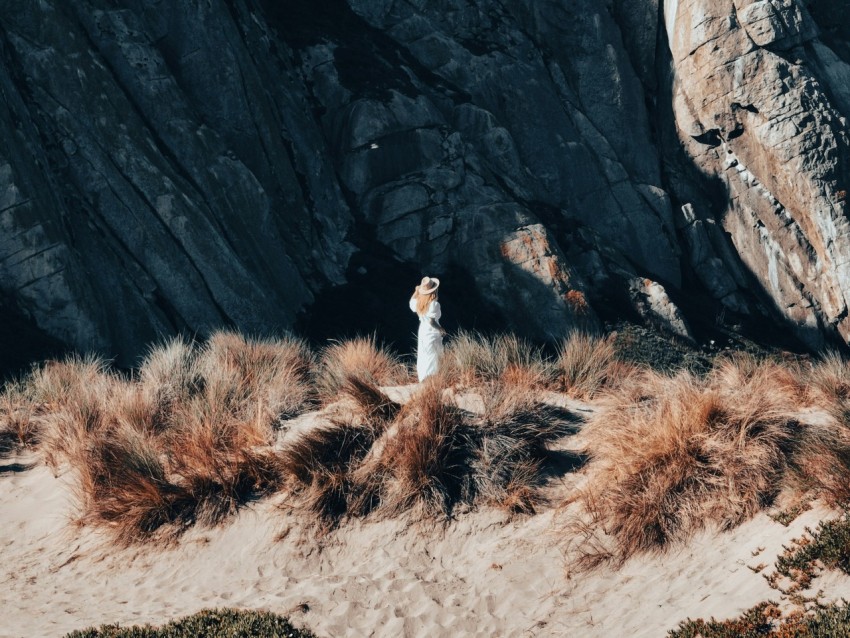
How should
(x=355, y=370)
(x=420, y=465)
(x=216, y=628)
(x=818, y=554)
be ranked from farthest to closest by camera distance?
(x=355, y=370) < (x=420, y=465) < (x=216, y=628) < (x=818, y=554)

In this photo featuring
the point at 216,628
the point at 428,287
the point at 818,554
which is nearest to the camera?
Result: the point at 818,554

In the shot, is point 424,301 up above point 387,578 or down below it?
above

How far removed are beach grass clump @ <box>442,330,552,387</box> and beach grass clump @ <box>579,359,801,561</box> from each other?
2.03 meters

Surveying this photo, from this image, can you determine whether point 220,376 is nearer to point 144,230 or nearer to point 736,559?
point 736,559

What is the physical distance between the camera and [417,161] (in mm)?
25906

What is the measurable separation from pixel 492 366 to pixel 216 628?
5.38 meters

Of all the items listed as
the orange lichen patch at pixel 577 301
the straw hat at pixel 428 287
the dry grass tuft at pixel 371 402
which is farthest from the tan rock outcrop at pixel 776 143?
the dry grass tuft at pixel 371 402

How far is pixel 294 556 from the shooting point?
27.3 feet

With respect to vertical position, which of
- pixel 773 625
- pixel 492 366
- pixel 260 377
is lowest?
pixel 773 625

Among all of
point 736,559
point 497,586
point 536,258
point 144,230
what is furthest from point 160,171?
point 736,559

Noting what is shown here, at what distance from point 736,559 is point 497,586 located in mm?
2080

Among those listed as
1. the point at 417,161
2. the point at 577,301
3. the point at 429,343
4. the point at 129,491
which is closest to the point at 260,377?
the point at 429,343

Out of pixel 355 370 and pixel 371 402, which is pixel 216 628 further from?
pixel 355 370

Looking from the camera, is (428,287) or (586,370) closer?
(586,370)
